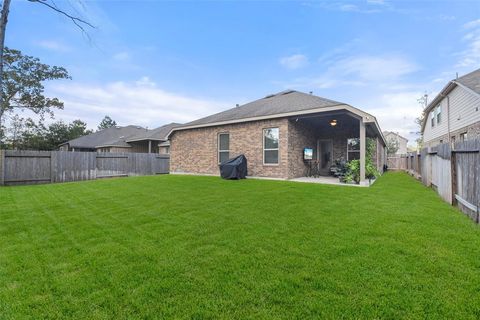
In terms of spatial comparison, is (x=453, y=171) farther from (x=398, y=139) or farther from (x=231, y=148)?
(x=398, y=139)

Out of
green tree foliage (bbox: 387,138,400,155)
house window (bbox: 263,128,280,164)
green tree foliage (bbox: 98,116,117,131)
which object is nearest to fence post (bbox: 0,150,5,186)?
house window (bbox: 263,128,280,164)

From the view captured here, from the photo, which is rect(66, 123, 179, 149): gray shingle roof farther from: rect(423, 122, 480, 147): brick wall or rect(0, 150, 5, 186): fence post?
rect(423, 122, 480, 147): brick wall

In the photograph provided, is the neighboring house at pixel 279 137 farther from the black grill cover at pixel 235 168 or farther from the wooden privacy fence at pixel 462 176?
the wooden privacy fence at pixel 462 176

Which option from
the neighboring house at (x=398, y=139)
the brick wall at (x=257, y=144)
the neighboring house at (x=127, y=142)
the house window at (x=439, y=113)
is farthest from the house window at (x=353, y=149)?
the neighboring house at (x=398, y=139)

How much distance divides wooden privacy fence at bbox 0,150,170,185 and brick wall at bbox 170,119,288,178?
2194 millimetres

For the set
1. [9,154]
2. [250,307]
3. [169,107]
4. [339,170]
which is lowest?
[250,307]

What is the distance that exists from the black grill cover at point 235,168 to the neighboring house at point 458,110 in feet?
29.9

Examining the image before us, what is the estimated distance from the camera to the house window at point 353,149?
12.5 m

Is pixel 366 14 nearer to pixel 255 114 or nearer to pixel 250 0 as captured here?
pixel 250 0

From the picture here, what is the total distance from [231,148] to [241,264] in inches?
372

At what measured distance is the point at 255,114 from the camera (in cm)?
1092

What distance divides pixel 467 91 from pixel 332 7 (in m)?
6.75

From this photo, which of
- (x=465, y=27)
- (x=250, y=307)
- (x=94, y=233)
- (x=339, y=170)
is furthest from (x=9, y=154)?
(x=465, y=27)

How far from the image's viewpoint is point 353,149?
12.6 meters
